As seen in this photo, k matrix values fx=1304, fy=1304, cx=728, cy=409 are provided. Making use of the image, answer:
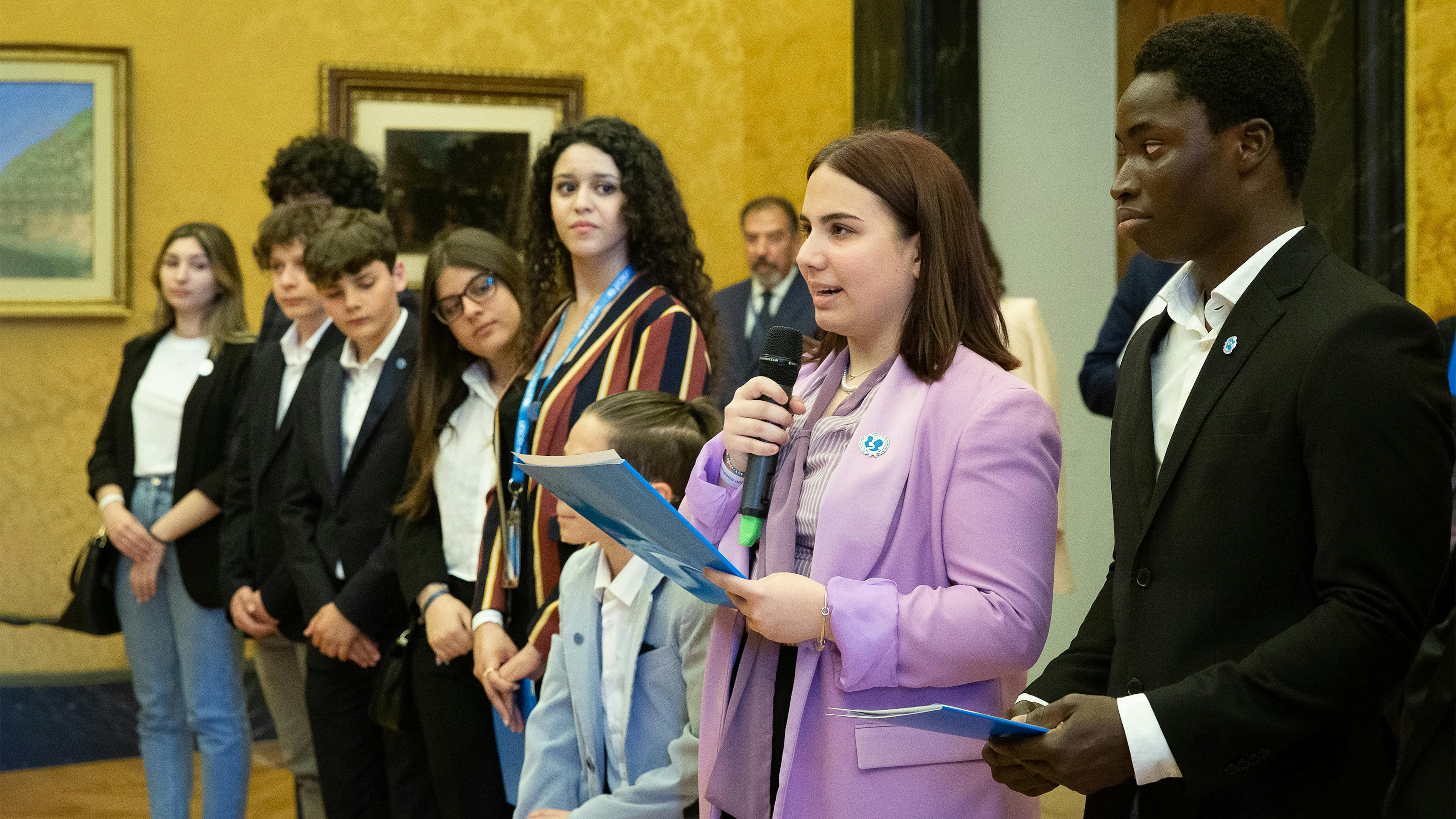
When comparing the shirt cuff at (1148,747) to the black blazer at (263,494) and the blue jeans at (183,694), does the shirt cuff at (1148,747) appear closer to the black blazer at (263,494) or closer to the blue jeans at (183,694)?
the black blazer at (263,494)

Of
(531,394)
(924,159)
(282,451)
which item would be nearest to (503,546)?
(531,394)

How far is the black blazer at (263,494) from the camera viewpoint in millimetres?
3234

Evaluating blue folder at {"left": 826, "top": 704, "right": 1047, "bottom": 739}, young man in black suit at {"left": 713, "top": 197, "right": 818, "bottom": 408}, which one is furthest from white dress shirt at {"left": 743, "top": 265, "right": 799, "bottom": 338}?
blue folder at {"left": 826, "top": 704, "right": 1047, "bottom": 739}

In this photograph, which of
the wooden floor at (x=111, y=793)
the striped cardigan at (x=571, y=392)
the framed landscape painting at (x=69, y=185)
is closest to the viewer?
the striped cardigan at (x=571, y=392)

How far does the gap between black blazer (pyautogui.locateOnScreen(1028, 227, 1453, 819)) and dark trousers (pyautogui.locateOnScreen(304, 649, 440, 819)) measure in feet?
7.04

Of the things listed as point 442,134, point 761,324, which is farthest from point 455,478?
point 442,134

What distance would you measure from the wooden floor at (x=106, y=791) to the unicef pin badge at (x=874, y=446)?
3.03 metres

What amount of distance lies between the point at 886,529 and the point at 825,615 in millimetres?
125

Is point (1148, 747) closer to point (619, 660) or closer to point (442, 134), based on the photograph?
point (619, 660)

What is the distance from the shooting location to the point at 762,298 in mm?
5035

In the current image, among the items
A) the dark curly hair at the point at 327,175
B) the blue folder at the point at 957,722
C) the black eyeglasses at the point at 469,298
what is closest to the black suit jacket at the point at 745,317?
the dark curly hair at the point at 327,175

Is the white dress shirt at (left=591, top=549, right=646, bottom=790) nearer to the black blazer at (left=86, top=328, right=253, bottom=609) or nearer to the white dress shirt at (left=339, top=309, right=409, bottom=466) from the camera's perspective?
the white dress shirt at (left=339, top=309, right=409, bottom=466)

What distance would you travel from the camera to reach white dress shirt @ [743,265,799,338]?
496 centimetres

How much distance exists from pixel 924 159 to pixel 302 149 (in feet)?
9.82
